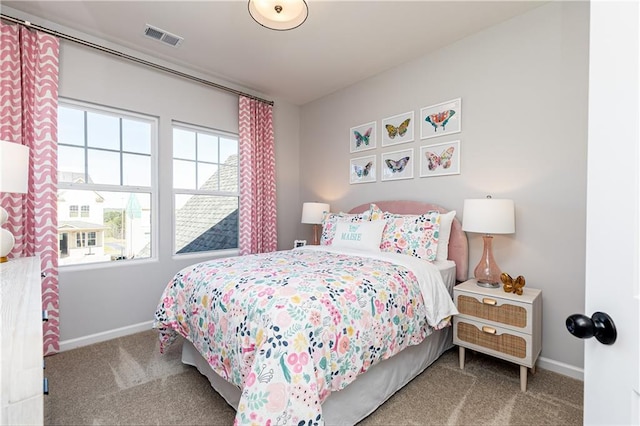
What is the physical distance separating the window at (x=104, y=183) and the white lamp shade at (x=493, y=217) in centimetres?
307

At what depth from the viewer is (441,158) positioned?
2.77 meters

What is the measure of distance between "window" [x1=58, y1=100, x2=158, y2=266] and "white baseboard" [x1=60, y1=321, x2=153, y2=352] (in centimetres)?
67

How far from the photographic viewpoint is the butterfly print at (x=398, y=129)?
3037 millimetres

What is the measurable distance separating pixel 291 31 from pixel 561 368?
3.42 m

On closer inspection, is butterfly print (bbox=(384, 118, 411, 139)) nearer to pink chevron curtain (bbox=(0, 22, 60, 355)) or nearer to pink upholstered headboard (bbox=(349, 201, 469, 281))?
pink upholstered headboard (bbox=(349, 201, 469, 281))

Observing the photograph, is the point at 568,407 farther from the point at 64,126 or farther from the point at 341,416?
the point at 64,126

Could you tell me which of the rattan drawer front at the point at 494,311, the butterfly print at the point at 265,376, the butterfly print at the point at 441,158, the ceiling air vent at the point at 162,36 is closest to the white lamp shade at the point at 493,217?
the rattan drawer front at the point at 494,311

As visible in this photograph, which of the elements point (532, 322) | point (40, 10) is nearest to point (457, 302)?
point (532, 322)

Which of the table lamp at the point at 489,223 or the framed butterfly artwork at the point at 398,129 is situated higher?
the framed butterfly artwork at the point at 398,129

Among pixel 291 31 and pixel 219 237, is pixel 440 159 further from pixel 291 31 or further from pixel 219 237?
pixel 219 237

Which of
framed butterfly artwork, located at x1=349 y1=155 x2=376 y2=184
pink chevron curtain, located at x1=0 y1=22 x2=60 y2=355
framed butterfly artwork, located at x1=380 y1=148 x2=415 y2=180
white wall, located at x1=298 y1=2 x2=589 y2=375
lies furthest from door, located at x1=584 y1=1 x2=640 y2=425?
pink chevron curtain, located at x1=0 y1=22 x2=60 y2=355

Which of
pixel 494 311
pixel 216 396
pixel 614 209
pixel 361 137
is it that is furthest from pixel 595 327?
pixel 361 137

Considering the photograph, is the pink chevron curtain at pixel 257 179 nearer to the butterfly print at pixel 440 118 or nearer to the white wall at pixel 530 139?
the white wall at pixel 530 139

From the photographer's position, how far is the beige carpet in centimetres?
164
